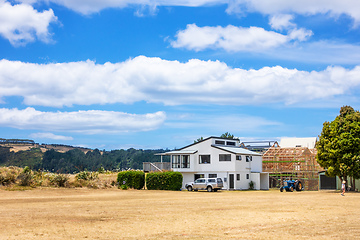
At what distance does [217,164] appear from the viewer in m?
61.0

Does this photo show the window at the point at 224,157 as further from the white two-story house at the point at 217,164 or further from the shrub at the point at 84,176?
the shrub at the point at 84,176

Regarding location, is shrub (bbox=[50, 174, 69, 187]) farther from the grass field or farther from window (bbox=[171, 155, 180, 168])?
the grass field

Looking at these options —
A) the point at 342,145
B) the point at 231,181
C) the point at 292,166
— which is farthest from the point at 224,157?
the point at 342,145

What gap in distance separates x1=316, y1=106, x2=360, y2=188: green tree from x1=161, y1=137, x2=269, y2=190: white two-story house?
13077mm

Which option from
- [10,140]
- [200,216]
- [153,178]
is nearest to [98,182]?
[153,178]

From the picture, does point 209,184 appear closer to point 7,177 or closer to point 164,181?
point 164,181

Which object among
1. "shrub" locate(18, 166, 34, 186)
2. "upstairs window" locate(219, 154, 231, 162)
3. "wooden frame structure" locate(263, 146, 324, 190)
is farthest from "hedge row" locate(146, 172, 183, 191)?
"wooden frame structure" locate(263, 146, 324, 190)

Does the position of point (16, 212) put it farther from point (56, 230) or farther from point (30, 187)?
point (30, 187)

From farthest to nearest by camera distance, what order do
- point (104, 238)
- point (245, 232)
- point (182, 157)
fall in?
point (182, 157) < point (245, 232) < point (104, 238)

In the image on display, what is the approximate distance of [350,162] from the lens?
48.2 metres

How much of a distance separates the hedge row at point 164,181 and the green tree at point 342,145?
1682 cm

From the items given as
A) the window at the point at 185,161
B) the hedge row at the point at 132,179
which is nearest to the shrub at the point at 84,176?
the hedge row at the point at 132,179

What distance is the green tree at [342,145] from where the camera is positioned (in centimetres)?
4819

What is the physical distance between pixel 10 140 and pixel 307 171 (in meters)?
117
